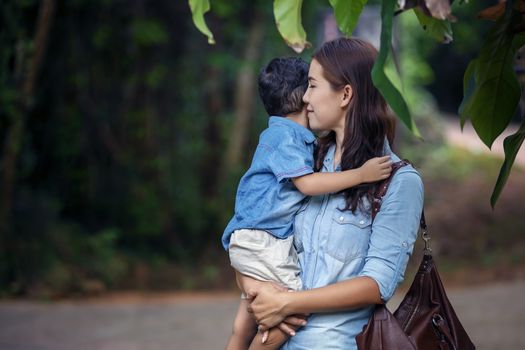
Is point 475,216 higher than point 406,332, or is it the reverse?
point 406,332

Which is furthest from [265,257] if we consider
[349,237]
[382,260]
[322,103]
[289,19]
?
[289,19]

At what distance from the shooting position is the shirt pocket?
2648 millimetres

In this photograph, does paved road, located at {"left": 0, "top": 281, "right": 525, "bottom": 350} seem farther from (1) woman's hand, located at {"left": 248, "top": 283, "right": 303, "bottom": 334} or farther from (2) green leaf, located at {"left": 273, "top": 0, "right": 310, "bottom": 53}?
(2) green leaf, located at {"left": 273, "top": 0, "right": 310, "bottom": 53}

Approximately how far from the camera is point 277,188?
2818mm

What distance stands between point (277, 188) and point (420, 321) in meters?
0.60

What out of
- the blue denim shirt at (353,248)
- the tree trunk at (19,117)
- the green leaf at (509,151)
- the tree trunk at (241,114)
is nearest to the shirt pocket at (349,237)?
the blue denim shirt at (353,248)

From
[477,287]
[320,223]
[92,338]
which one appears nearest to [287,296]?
[320,223]

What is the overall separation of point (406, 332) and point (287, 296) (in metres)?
0.36

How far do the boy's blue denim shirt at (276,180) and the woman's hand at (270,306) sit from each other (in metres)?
0.19

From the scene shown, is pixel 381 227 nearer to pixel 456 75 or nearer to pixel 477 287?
pixel 477 287

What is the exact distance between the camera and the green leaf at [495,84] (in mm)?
2311

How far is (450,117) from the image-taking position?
2789 cm

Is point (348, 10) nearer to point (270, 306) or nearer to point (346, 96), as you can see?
point (346, 96)

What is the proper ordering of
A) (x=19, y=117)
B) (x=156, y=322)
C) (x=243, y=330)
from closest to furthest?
1. (x=243, y=330)
2. (x=156, y=322)
3. (x=19, y=117)
